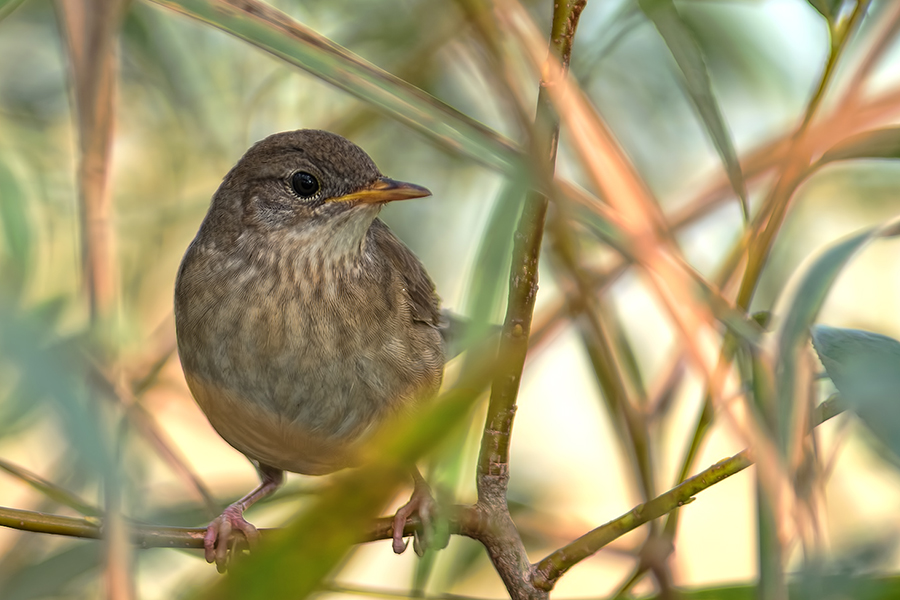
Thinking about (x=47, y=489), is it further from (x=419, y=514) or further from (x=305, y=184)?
(x=305, y=184)

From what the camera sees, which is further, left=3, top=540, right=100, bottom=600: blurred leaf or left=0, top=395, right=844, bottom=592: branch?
left=3, top=540, right=100, bottom=600: blurred leaf

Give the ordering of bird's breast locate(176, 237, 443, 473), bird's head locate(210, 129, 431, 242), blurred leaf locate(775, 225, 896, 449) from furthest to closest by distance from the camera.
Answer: bird's head locate(210, 129, 431, 242)
bird's breast locate(176, 237, 443, 473)
blurred leaf locate(775, 225, 896, 449)

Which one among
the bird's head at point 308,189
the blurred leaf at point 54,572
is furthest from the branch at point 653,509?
the bird's head at point 308,189

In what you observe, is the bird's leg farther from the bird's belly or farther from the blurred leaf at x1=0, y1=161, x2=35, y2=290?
the blurred leaf at x1=0, y1=161, x2=35, y2=290

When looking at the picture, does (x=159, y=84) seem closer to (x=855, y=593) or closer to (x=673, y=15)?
(x=673, y=15)

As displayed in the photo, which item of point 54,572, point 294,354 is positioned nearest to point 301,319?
point 294,354

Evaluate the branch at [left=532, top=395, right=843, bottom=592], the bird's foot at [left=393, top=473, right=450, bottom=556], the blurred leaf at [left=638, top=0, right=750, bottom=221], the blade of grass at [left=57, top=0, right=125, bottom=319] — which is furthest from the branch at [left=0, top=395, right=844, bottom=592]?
the blurred leaf at [left=638, top=0, right=750, bottom=221]
